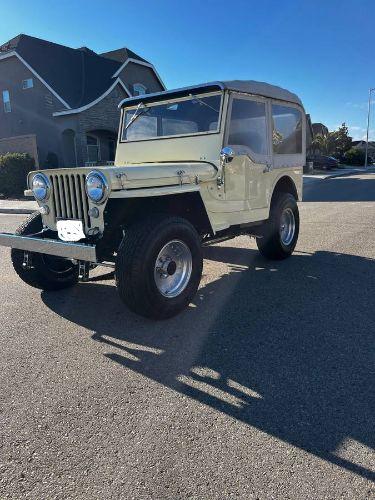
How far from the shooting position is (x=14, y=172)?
18.9 meters

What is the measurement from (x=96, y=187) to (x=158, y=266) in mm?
933

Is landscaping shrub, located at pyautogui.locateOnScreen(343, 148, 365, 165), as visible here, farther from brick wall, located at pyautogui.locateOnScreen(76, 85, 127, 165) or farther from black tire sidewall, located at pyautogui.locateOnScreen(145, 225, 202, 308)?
black tire sidewall, located at pyautogui.locateOnScreen(145, 225, 202, 308)

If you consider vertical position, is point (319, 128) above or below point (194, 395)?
above

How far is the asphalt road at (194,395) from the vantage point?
2.09m

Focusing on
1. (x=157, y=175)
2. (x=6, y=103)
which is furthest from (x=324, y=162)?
(x=157, y=175)

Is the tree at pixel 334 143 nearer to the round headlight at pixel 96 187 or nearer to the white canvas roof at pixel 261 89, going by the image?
the white canvas roof at pixel 261 89

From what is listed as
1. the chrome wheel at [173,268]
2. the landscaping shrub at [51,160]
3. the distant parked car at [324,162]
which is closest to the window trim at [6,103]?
the landscaping shrub at [51,160]

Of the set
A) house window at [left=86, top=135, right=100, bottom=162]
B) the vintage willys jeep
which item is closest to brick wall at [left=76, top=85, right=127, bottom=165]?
house window at [left=86, top=135, right=100, bottom=162]

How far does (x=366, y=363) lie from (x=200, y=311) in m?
1.67

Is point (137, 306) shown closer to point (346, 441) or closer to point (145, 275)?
point (145, 275)

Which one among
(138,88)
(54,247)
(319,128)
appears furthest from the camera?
(319,128)

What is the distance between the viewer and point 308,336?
11.9 ft

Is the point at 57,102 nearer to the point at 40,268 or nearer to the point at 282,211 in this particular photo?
the point at 282,211

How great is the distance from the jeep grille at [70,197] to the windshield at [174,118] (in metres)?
1.71
